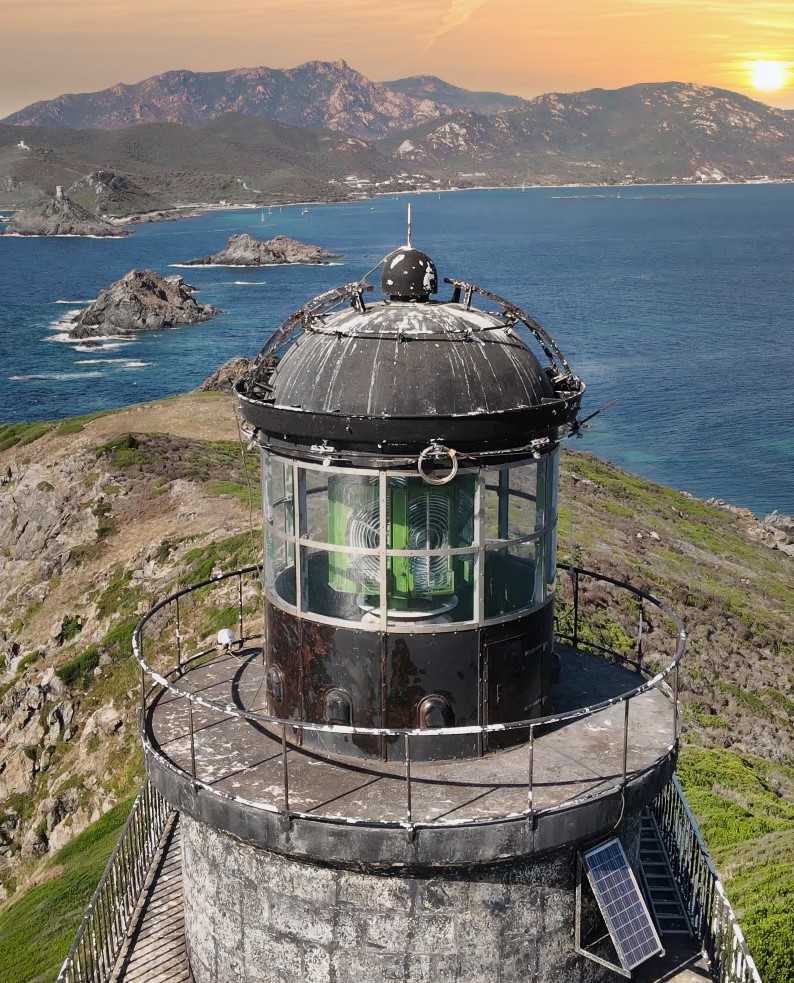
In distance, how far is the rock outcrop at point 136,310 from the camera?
10312 centimetres

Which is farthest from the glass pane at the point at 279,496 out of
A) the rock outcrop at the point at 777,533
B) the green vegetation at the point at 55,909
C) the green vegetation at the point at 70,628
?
the rock outcrop at the point at 777,533

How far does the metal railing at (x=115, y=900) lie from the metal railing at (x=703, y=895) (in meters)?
5.32

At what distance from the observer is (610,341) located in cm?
9581

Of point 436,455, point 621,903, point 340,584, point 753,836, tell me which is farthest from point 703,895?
point 753,836

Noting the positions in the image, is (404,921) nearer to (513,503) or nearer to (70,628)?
(513,503)

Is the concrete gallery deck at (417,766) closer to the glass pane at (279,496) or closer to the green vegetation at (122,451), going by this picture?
the glass pane at (279,496)

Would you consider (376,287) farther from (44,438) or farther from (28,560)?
(44,438)


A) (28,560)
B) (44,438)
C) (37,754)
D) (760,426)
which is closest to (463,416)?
(37,754)

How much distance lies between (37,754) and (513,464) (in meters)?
17.5

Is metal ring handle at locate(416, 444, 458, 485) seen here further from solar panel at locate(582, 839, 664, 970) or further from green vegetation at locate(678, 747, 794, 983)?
green vegetation at locate(678, 747, 794, 983)

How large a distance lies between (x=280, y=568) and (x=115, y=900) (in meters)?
4.57

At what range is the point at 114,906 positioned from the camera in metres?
12.4

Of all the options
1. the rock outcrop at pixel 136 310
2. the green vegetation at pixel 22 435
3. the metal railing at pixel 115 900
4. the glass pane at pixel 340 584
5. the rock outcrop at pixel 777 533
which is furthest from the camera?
the rock outcrop at pixel 136 310

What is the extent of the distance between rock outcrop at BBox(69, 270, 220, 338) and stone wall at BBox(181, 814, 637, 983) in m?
96.5
